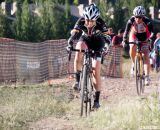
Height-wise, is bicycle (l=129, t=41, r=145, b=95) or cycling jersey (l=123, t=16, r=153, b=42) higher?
cycling jersey (l=123, t=16, r=153, b=42)

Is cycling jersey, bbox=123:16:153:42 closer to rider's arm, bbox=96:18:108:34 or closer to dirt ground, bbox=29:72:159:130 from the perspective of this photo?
dirt ground, bbox=29:72:159:130

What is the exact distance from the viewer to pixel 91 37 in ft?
26.9

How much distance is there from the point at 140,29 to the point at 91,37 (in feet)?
7.48

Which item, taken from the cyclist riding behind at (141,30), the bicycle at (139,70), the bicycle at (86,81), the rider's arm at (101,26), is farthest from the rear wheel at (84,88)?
the bicycle at (139,70)

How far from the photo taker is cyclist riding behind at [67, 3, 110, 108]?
811 cm

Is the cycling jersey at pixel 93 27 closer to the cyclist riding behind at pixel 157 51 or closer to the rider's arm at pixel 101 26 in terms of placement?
the rider's arm at pixel 101 26

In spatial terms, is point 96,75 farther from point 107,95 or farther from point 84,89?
point 107,95

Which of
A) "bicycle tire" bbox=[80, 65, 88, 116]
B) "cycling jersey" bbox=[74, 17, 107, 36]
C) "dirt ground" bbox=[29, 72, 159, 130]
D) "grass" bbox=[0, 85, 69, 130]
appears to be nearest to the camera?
"dirt ground" bbox=[29, 72, 159, 130]

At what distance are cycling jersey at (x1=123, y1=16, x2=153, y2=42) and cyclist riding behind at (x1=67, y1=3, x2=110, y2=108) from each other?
6.70 ft

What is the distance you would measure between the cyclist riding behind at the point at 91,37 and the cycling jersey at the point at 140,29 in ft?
6.70

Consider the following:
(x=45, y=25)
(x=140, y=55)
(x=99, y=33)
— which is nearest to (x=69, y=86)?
(x=140, y=55)

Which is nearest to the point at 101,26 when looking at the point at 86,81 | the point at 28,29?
the point at 86,81

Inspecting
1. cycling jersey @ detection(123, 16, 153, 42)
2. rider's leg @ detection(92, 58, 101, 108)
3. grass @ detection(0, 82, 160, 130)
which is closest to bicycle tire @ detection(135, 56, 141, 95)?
cycling jersey @ detection(123, 16, 153, 42)

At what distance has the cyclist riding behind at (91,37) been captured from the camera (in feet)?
26.6
